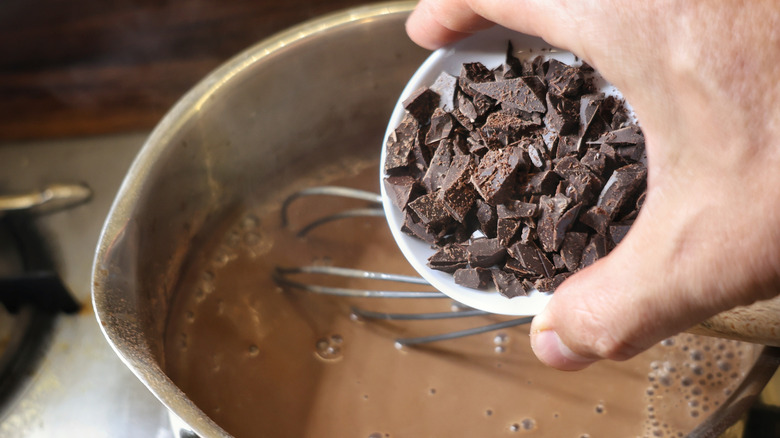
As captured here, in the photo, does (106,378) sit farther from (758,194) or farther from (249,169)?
(758,194)

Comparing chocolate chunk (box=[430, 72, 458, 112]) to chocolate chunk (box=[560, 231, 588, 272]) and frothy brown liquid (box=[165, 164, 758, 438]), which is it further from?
frothy brown liquid (box=[165, 164, 758, 438])

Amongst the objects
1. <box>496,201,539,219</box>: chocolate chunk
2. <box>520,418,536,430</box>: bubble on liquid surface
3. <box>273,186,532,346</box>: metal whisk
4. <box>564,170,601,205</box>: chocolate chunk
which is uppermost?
<box>564,170,601,205</box>: chocolate chunk

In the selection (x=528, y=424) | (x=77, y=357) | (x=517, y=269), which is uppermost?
(x=517, y=269)

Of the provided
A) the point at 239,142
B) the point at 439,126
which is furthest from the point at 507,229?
the point at 239,142

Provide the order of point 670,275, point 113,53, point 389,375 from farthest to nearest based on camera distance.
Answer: point 113,53, point 389,375, point 670,275

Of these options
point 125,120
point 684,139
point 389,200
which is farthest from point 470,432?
point 125,120

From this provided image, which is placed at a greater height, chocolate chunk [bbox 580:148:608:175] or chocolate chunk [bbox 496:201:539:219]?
chocolate chunk [bbox 580:148:608:175]

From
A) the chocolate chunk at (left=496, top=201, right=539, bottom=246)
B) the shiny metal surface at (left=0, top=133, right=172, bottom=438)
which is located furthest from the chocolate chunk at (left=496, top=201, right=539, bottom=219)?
the shiny metal surface at (left=0, top=133, right=172, bottom=438)

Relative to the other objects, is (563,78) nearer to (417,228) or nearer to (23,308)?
(417,228)
